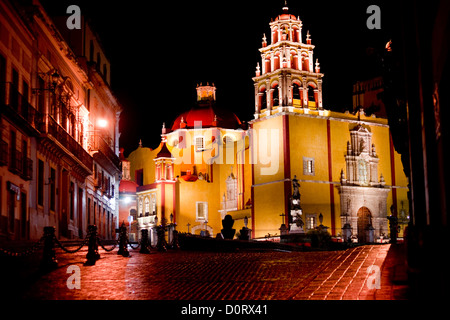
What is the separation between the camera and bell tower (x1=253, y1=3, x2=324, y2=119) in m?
52.4

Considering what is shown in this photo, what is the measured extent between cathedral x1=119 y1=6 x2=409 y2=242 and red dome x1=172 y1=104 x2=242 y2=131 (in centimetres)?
539

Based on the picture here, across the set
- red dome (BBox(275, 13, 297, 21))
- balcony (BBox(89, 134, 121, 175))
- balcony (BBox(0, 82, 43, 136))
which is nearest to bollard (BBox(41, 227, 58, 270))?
balcony (BBox(0, 82, 43, 136))

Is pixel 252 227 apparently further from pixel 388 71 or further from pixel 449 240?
pixel 449 240

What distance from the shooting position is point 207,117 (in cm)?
6912

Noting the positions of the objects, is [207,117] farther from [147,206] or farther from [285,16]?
[285,16]

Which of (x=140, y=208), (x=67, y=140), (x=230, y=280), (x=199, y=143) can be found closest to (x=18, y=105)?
(x=67, y=140)

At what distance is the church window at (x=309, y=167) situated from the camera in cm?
5250

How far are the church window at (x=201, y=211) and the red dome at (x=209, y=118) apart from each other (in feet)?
25.5

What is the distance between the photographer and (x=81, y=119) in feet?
101

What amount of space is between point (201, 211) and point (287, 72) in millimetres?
→ 16248

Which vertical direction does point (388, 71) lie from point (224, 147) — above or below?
below

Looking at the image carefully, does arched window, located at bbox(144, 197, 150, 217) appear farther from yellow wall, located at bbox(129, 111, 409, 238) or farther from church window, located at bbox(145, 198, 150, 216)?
yellow wall, located at bbox(129, 111, 409, 238)
